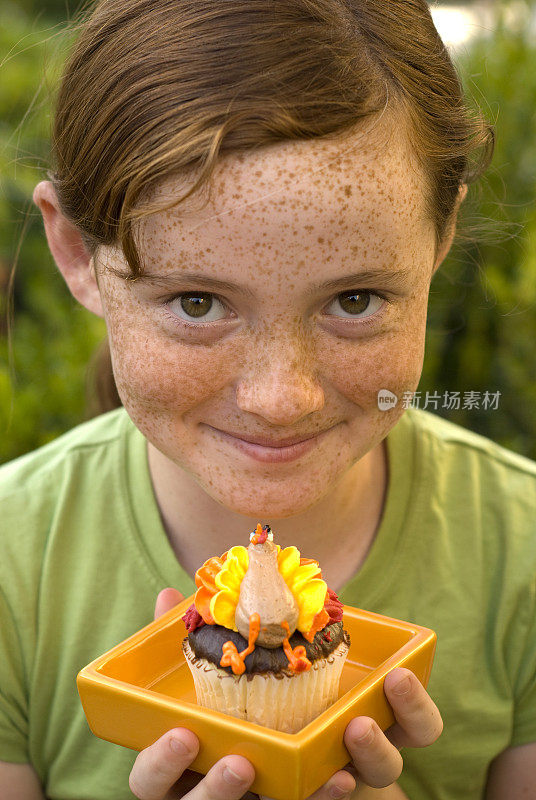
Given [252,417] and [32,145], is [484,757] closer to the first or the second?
[252,417]

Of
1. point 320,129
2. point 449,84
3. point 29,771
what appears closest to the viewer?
point 320,129

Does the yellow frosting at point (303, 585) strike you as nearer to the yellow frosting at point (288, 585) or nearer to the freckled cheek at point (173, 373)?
the yellow frosting at point (288, 585)

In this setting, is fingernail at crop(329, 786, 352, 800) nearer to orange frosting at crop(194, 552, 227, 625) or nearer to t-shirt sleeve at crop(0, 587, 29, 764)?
orange frosting at crop(194, 552, 227, 625)

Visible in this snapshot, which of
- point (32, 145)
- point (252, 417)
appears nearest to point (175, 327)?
point (252, 417)

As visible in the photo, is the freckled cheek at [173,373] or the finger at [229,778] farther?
the freckled cheek at [173,373]

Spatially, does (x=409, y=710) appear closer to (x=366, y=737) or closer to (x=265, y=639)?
(x=366, y=737)

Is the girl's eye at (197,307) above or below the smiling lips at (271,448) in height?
above

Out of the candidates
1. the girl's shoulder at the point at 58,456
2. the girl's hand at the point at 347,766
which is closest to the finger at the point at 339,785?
the girl's hand at the point at 347,766
